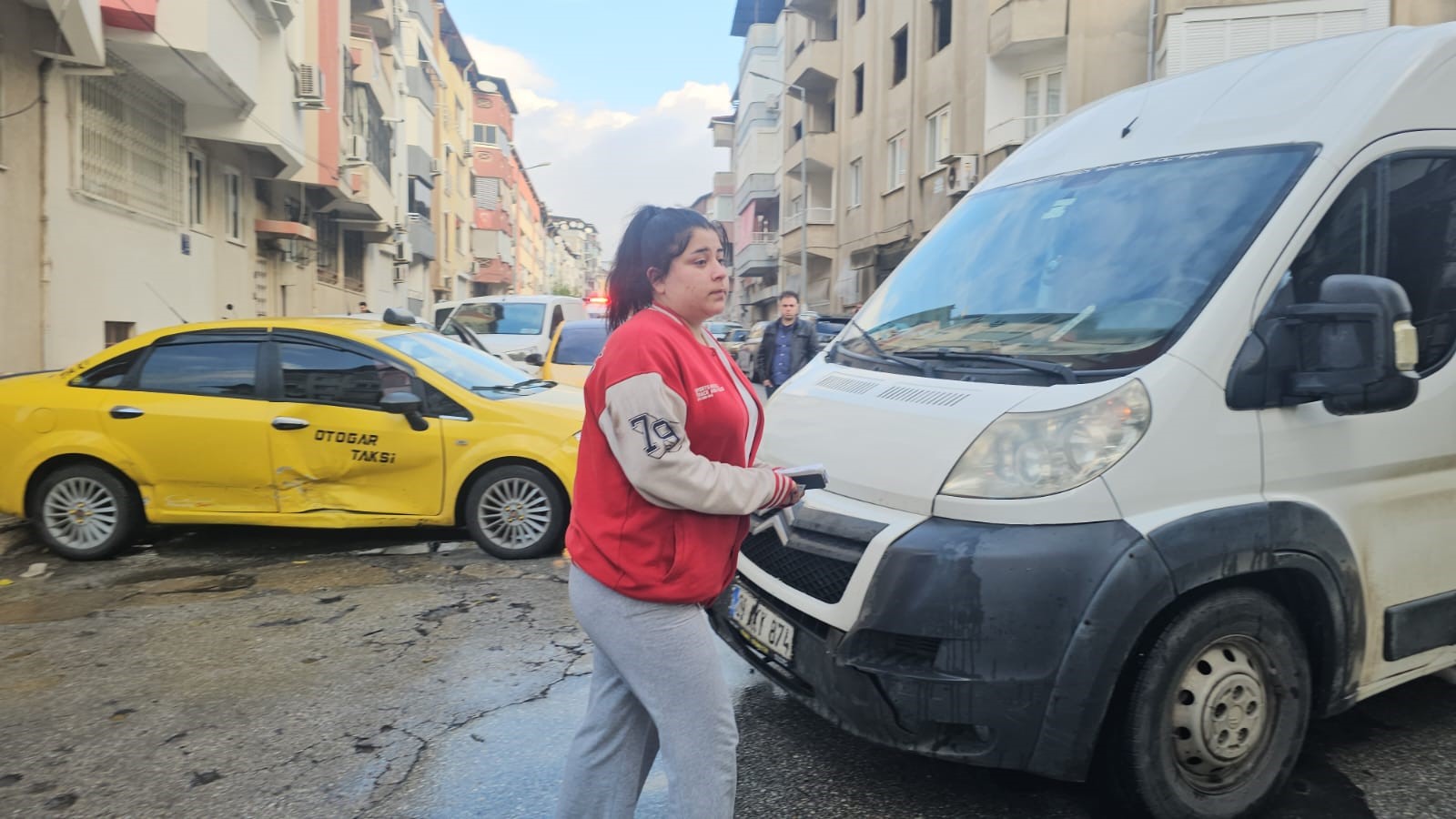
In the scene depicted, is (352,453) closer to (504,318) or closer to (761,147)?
(504,318)

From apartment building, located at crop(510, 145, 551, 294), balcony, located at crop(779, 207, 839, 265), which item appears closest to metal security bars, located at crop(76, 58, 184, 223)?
balcony, located at crop(779, 207, 839, 265)

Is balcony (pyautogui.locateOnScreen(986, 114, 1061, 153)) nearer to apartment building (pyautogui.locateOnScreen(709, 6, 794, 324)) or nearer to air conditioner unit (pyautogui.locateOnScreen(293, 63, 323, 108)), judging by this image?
air conditioner unit (pyautogui.locateOnScreen(293, 63, 323, 108))

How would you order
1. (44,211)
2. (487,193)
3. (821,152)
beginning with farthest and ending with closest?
(487,193), (821,152), (44,211)

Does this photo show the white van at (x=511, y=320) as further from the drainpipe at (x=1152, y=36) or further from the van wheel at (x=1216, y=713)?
the van wheel at (x=1216, y=713)

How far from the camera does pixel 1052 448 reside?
8.89 feet

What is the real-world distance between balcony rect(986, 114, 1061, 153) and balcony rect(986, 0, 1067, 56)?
59.1 inches

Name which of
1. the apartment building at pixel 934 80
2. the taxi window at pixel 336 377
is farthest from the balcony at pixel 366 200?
the taxi window at pixel 336 377

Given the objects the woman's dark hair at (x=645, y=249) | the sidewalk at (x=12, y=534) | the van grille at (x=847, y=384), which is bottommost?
the sidewalk at (x=12, y=534)

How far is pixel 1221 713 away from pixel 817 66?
34.1m

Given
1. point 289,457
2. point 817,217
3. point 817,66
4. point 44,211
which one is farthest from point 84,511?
point 817,66

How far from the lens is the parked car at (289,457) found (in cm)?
628

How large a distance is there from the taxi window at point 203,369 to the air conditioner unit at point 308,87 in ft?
34.3

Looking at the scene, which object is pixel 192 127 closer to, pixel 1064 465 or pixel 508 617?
pixel 508 617

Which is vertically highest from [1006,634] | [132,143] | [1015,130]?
[1015,130]
